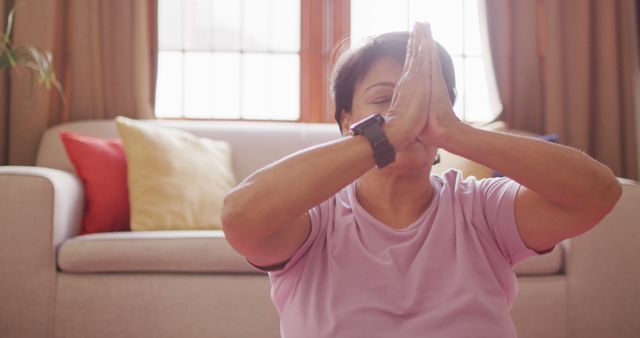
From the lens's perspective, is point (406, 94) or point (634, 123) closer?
point (406, 94)

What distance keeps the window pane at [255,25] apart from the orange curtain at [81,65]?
0.52 m

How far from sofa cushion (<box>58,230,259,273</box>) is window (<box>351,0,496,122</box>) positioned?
5.87 ft

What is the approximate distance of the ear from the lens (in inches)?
44.9

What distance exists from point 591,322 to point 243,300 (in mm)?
1110

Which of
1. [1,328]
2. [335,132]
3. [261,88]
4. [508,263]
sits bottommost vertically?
[1,328]

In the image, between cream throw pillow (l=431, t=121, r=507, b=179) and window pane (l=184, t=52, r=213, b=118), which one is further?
window pane (l=184, t=52, r=213, b=118)

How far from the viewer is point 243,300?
2.04 meters

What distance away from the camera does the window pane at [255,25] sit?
3.40m

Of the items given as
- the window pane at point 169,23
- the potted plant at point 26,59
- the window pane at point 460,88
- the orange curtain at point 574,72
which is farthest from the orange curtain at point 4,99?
the orange curtain at point 574,72

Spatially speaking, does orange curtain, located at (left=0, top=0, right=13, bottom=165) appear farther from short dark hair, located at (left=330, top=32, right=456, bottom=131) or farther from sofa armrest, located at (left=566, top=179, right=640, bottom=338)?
sofa armrest, located at (left=566, top=179, right=640, bottom=338)

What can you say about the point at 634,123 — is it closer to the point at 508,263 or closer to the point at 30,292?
the point at 508,263

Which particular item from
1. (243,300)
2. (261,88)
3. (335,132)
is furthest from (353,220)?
(261,88)

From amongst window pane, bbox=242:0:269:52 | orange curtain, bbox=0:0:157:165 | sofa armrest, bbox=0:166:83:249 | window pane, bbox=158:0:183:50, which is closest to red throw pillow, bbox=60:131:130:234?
sofa armrest, bbox=0:166:83:249

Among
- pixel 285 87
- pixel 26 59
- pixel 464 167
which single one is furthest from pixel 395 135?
pixel 285 87
